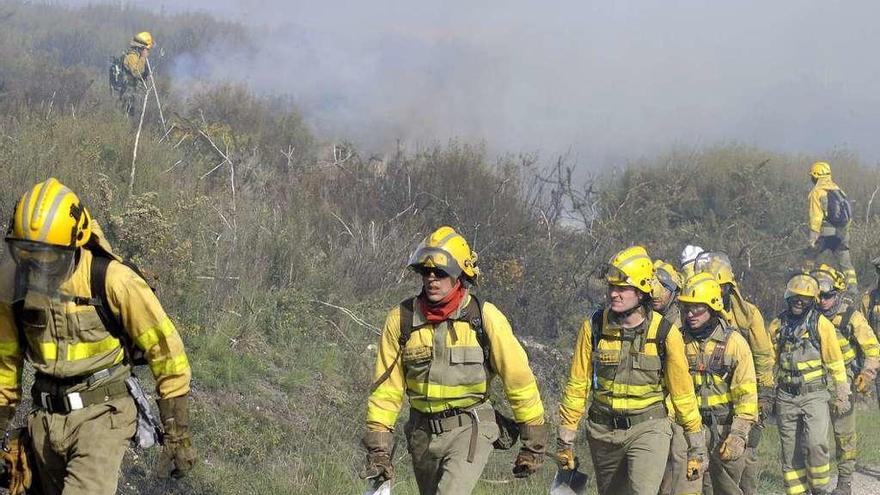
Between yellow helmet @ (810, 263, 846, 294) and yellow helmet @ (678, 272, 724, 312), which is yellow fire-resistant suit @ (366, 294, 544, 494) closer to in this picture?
yellow helmet @ (678, 272, 724, 312)

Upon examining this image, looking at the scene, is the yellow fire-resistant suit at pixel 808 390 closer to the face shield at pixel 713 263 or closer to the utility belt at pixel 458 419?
the face shield at pixel 713 263

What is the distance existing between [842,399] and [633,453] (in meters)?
3.85

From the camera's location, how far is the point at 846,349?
10352 millimetres

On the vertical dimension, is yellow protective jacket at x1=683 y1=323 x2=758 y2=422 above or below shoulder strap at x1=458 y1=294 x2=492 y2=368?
below

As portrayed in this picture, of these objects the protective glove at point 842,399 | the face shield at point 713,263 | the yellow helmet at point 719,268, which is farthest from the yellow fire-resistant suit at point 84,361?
the protective glove at point 842,399

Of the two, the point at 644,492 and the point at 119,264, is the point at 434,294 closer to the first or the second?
the point at 119,264

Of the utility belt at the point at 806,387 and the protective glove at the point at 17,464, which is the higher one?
the protective glove at the point at 17,464

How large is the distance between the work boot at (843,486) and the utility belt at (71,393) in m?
7.46

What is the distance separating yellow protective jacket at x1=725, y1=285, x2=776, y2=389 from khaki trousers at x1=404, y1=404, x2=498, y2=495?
347 cm

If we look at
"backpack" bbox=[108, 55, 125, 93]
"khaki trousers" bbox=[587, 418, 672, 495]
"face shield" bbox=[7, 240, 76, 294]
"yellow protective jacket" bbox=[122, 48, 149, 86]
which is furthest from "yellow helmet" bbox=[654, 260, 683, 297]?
"backpack" bbox=[108, 55, 125, 93]

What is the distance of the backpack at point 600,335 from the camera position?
20.7 feet

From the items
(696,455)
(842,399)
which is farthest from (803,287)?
(696,455)

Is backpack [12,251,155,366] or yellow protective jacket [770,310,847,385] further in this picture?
yellow protective jacket [770,310,847,385]

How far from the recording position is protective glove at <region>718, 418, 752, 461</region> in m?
7.18
